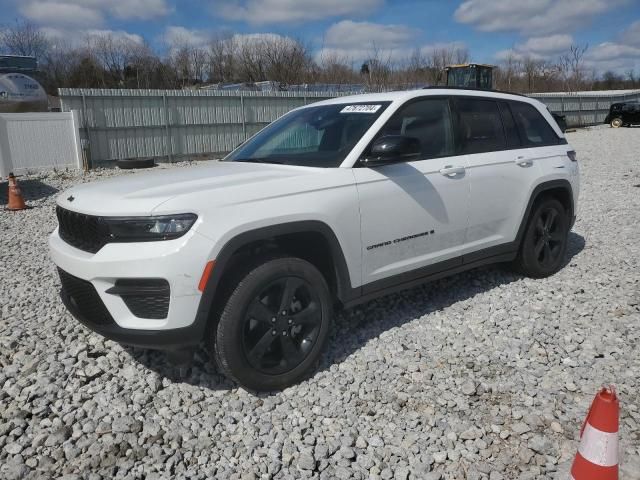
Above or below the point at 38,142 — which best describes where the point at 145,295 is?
below

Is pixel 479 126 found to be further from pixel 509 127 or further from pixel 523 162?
pixel 523 162

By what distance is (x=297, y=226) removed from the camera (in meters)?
3.10

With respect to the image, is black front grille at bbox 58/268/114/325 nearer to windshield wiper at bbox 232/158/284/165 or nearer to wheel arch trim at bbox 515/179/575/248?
windshield wiper at bbox 232/158/284/165

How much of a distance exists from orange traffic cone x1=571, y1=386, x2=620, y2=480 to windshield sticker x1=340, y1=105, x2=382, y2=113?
2.50 meters

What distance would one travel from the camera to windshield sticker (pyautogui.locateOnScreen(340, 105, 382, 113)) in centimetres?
381

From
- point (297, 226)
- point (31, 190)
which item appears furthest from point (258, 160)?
point (31, 190)

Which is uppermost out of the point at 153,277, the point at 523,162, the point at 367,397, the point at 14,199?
the point at 523,162

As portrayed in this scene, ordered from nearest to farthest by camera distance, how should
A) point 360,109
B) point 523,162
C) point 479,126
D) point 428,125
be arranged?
point 360,109 < point 428,125 < point 479,126 < point 523,162

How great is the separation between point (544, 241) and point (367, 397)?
2830 millimetres

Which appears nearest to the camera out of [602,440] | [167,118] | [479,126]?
[602,440]

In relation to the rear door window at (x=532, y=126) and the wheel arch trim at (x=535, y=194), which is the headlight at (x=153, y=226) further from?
the rear door window at (x=532, y=126)

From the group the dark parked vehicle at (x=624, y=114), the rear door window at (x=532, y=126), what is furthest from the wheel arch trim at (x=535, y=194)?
the dark parked vehicle at (x=624, y=114)

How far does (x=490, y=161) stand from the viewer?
170 inches

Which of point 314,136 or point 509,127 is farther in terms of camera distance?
point 509,127
